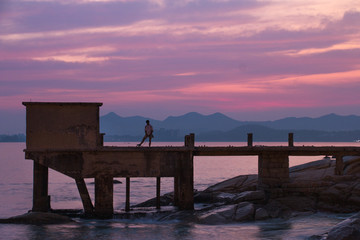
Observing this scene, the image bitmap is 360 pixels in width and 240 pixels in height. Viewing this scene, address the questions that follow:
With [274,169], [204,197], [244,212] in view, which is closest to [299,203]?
[274,169]

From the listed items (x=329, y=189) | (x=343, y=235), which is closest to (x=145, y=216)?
(x=329, y=189)

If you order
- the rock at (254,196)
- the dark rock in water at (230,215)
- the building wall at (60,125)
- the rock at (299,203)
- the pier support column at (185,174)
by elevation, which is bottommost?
the dark rock in water at (230,215)

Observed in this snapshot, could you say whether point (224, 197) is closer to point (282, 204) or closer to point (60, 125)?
point (282, 204)

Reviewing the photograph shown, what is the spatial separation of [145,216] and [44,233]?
5638mm

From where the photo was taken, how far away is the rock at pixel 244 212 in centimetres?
2784

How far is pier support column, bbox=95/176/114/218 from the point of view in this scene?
27938 millimetres

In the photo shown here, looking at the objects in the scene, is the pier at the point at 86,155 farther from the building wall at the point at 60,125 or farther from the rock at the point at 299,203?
the rock at the point at 299,203

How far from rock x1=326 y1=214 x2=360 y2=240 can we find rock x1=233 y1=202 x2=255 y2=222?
8032 millimetres

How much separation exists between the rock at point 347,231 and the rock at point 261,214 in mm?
8121

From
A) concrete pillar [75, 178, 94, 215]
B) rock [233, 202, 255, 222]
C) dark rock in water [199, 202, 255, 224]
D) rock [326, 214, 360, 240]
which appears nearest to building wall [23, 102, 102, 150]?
concrete pillar [75, 178, 94, 215]

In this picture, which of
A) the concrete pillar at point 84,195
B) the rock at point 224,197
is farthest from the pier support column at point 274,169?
the concrete pillar at point 84,195

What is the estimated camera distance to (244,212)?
28.1 m

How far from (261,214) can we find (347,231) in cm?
915

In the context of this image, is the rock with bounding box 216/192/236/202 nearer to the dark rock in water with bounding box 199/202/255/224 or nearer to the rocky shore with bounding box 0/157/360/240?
the rocky shore with bounding box 0/157/360/240
